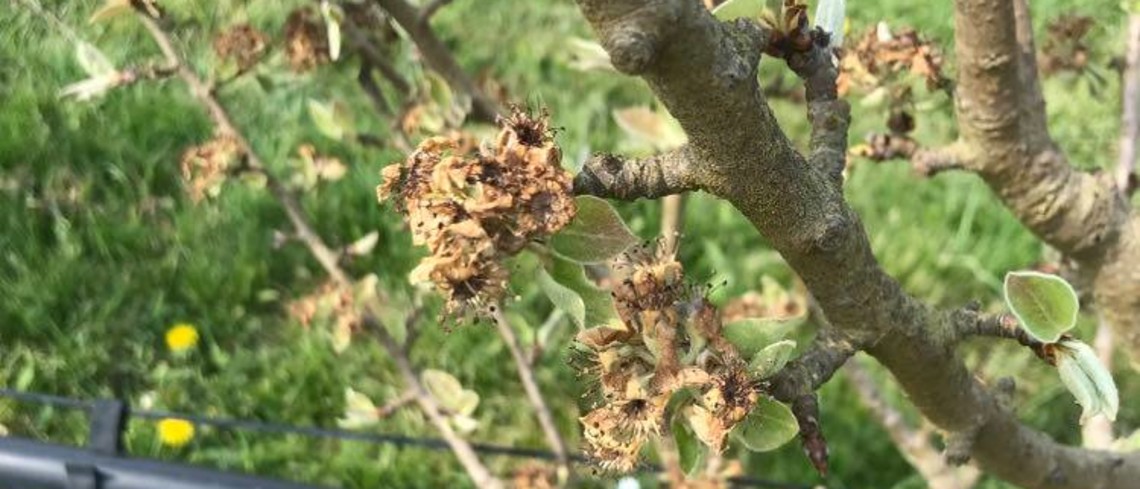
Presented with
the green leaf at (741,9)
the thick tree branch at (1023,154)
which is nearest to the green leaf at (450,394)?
the thick tree branch at (1023,154)

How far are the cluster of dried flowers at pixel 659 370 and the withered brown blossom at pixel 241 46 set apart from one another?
76 cm

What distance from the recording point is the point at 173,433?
1763 millimetres

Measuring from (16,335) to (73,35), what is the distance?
0.47 metres

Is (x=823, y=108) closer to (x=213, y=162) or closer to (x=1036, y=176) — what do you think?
(x=1036, y=176)

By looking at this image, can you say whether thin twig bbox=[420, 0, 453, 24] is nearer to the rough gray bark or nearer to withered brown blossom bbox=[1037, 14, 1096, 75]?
the rough gray bark

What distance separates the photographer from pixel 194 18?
4.44ft

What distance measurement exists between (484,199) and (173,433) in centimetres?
139

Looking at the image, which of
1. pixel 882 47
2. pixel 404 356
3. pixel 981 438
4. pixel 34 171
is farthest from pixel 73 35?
pixel 981 438

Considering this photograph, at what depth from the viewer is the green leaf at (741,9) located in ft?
1.93

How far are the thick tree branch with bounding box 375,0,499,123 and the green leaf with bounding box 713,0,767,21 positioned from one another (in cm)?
39

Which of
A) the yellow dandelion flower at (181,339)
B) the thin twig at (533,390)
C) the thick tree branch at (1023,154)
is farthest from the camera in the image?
the yellow dandelion flower at (181,339)

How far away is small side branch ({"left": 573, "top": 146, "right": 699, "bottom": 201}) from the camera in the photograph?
0.50 metres

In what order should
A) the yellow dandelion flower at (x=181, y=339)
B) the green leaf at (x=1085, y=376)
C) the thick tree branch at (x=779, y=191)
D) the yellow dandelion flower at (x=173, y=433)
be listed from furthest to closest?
1. the yellow dandelion flower at (x=181, y=339)
2. the yellow dandelion flower at (x=173, y=433)
3. the green leaf at (x=1085, y=376)
4. the thick tree branch at (x=779, y=191)

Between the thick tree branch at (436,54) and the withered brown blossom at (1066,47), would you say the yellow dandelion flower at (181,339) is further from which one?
the withered brown blossom at (1066,47)
